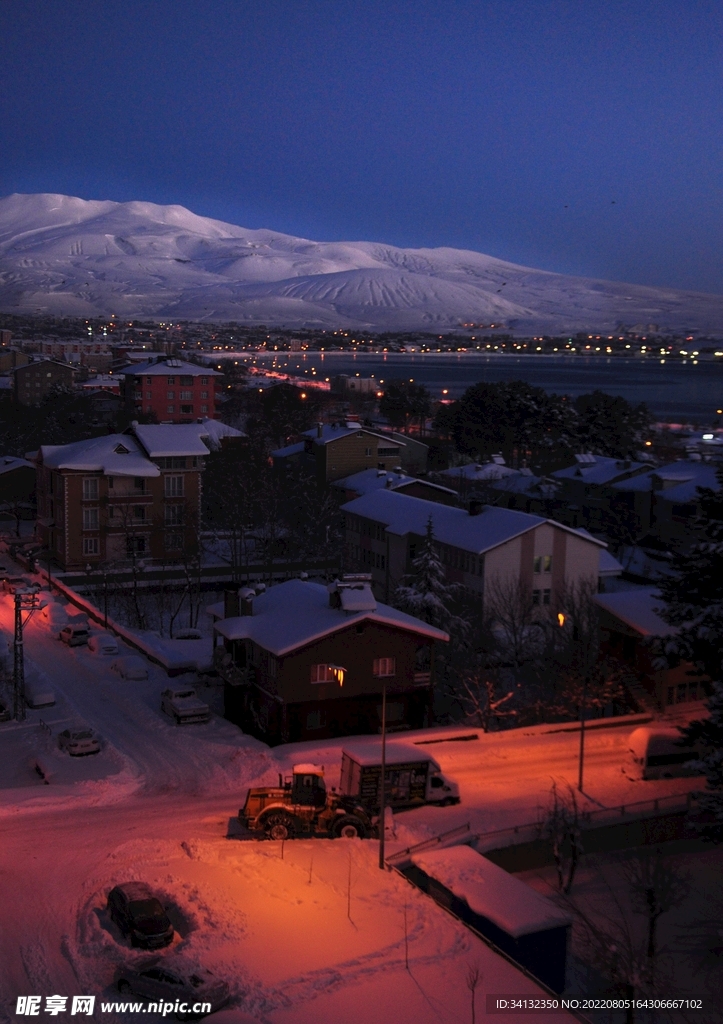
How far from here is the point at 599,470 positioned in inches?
1178

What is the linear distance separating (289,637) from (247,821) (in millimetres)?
3487

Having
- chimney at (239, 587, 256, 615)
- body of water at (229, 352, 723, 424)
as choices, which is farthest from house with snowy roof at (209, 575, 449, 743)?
body of water at (229, 352, 723, 424)

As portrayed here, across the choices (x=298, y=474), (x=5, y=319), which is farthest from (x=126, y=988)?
(x=5, y=319)

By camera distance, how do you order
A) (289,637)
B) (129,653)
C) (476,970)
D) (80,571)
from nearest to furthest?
(476,970)
(289,637)
(129,653)
(80,571)

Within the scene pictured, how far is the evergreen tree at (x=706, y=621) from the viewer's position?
9.84 metres

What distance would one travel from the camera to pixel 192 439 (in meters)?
23.4

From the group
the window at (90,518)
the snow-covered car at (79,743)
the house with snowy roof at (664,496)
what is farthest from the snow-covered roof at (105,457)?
the house with snowy roof at (664,496)

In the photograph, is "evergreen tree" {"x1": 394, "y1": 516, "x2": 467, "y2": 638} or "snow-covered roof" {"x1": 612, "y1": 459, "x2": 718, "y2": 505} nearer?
"evergreen tree" {"x1": 394, "y1": 516, "x2": 467, "y2": 638}

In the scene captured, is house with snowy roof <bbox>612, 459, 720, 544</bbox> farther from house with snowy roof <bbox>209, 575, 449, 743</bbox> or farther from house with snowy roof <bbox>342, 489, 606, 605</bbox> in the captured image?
house with snowy roof <bbox>209, 575, 449, 743</bbox>

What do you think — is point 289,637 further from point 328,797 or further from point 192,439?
point 192,439

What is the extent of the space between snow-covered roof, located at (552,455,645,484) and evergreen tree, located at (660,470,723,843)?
60.0 ft

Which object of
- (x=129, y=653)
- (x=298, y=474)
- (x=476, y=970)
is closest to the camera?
(x=476, y=970)

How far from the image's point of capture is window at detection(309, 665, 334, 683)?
1239cm

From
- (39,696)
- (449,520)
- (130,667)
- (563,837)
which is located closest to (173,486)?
(449,520)
